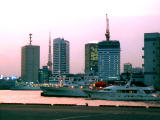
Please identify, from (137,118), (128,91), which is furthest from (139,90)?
(137,118)

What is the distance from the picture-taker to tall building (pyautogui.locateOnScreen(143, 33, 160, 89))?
18573 cm

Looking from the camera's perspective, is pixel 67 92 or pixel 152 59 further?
pixel 152 59

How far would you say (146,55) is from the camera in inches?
7549

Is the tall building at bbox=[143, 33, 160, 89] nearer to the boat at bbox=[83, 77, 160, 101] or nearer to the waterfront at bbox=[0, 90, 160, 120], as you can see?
the boat at bbox=[83, 77, 160, 101]

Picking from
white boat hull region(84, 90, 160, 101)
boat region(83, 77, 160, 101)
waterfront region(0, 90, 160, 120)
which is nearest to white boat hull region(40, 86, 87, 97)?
white boat hull region(84, 90, 160, 101)

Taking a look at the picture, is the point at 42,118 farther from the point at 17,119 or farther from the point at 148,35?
the point at 148,35

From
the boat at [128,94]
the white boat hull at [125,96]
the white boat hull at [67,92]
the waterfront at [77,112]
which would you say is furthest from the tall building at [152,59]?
the waterfront at [77,112]

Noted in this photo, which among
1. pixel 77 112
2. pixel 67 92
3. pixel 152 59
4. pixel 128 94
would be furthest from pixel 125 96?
pixel 152 59

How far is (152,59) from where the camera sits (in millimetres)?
189625

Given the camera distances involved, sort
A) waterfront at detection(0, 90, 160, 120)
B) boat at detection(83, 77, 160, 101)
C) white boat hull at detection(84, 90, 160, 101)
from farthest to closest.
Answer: boat at detection(83, 77, 160, 101) < white boat hull at detection(84, 90, 160, 101) < waterfront at detection(0, 90, 160, 120)

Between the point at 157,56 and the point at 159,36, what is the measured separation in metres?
16.1

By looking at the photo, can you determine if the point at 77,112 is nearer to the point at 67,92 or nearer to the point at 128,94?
the point at 128,94

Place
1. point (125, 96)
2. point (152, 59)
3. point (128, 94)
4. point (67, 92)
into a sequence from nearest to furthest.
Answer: point (125, 96) < point (128, 94) < point (67, 92) < point (152, 59)

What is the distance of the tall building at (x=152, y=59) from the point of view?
18573 centimetres
